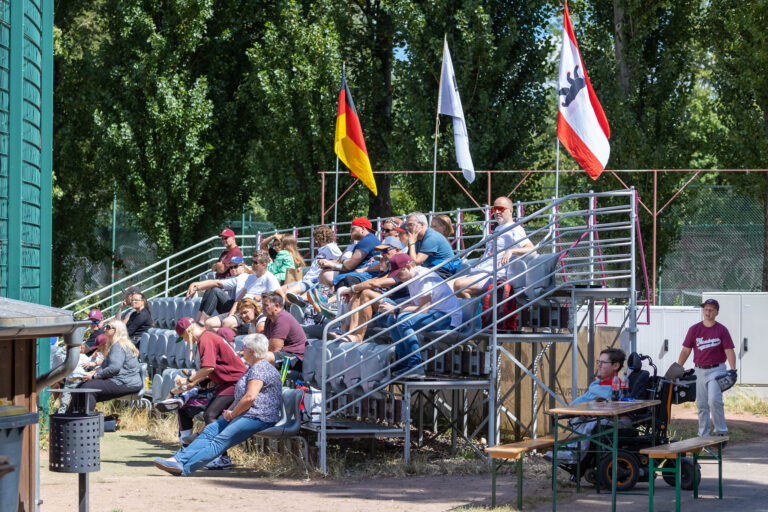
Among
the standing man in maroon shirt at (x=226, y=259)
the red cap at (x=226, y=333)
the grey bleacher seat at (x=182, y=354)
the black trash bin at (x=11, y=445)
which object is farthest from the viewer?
the standing man in maroon shirt at (x=226, y=259)

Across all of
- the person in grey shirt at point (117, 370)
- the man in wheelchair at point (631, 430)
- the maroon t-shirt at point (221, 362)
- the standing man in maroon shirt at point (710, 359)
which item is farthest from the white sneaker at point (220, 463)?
the standing man in maroon shirt at point (710, 359)

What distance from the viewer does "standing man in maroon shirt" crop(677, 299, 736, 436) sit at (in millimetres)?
11312

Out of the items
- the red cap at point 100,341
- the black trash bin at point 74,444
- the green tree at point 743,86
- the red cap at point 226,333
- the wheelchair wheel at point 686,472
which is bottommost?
the wheelchair wheel at point 686,472

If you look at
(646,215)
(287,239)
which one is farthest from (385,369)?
(646,215)

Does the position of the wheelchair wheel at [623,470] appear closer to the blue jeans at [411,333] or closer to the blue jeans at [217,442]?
the blue jeans at [411,333]

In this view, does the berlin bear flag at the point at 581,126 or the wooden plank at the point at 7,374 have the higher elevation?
the berlin bear flag at the point at 581,126

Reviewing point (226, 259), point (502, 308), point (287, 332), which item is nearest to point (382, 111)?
point (226, 259)

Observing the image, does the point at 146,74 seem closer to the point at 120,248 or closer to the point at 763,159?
the point at 120,248

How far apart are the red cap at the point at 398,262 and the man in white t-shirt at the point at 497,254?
0.59 meters

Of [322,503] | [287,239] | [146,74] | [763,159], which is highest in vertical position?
[146,74]

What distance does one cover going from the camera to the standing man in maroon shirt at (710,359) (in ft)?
37.1

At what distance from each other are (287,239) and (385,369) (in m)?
5.27

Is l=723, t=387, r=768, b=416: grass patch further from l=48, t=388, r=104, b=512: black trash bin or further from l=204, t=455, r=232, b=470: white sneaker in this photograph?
l=48, t=388, r=104, b=512: black trash bin

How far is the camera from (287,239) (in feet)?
50.9
